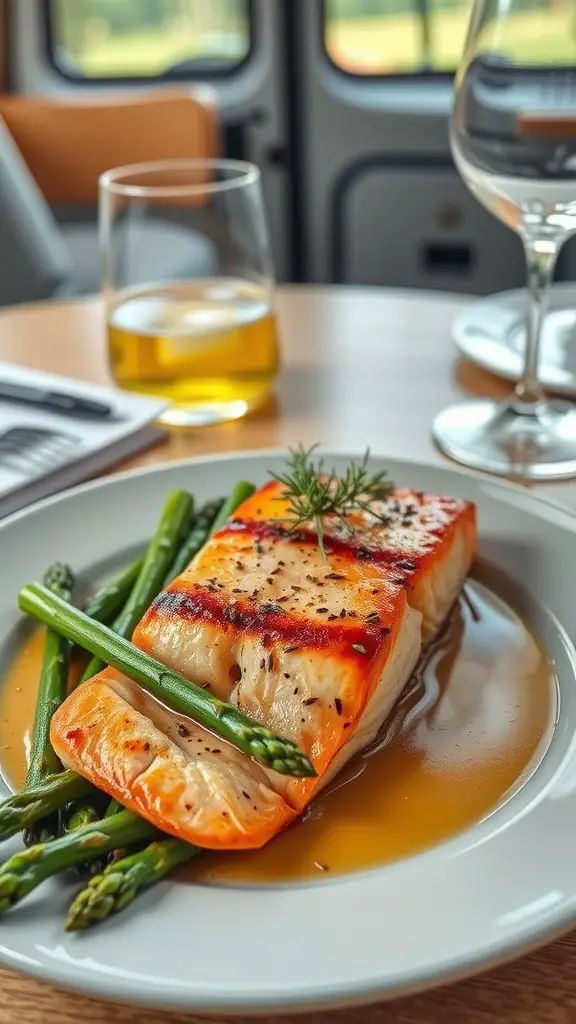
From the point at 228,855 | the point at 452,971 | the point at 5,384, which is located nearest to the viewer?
the point at 452,971

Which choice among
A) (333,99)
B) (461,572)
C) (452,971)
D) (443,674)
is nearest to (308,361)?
(461,572)

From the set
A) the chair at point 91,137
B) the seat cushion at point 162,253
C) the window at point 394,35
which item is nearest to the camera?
the seat cushion at point 162,253

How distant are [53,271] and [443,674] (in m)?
2.40

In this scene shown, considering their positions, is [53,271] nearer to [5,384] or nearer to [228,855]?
[5,384]

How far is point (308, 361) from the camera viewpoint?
1.66 meters

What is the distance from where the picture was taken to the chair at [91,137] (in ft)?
12.3

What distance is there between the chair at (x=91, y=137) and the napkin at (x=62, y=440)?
91.9 inches

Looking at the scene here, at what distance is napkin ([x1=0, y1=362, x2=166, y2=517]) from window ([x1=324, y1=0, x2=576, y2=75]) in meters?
3.34

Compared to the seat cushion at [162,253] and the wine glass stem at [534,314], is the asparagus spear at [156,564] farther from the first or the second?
the wine glass stem at [534,314]

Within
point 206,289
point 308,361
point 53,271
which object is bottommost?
point 53,271

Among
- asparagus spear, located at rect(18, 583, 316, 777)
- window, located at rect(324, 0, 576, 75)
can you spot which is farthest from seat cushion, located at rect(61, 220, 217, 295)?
window, located at rect(324, 0, 576, 75)

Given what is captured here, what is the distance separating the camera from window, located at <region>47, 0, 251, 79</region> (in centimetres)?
443

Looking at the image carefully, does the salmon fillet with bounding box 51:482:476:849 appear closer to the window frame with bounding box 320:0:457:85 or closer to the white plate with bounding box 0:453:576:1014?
the white plate with bounding box 0:453:576:1014

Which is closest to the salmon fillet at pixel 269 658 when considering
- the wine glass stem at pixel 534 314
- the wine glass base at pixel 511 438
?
the wine glass base at pixel 511 438
